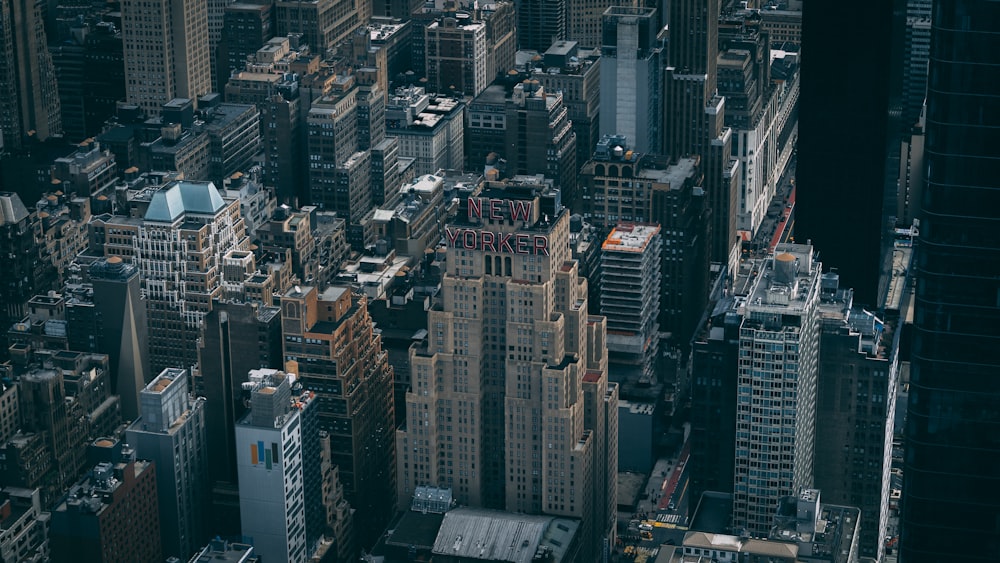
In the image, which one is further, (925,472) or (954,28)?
(925,472)

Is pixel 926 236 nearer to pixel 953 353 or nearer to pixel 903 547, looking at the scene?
pixel 953 353

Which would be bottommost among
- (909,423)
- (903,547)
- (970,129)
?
(903,547)

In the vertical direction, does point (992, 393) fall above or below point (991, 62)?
below

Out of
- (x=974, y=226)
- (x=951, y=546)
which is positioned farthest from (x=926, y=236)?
(x=951, y=546)

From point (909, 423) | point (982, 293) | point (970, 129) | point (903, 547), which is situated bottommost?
point (903, 547)

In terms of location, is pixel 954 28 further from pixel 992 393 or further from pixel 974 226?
pixel 992 393

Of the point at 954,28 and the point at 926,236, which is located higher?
the point at 954,28

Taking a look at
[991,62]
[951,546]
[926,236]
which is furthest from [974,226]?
[951,546]
